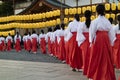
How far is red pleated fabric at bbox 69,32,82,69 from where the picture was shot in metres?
10.9

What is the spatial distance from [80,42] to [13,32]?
24253mm

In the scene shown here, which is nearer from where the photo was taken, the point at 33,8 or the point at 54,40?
the point at 54,40

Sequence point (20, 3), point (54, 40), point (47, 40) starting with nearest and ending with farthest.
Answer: point (54, 40), point (47, 40), point (20, 3)

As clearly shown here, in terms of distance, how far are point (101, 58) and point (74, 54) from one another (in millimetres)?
3178

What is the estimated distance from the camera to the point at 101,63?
7820 mm

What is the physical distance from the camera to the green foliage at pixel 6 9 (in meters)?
38.7

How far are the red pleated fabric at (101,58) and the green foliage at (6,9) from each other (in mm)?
31741

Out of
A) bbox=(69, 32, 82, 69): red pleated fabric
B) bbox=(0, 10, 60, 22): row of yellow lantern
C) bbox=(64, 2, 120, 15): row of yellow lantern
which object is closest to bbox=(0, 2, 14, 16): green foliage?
bbox=(0, 10, 60, 22): row of yellow lantern

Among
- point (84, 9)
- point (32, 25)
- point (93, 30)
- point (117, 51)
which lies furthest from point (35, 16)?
point (93, 30)

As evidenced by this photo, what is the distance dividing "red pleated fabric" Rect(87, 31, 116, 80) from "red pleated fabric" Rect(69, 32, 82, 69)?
2.95 m

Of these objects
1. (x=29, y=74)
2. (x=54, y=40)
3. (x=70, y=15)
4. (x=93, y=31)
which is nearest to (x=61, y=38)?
(x=54, y=40)

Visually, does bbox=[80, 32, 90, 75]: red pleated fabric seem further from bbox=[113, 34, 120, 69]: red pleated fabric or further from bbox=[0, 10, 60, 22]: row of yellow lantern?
bbox=[0, 10, 60, 22]: row of yellow lantern

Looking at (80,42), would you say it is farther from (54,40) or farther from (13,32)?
(13,32)

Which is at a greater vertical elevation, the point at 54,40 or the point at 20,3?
the point at 20,3
